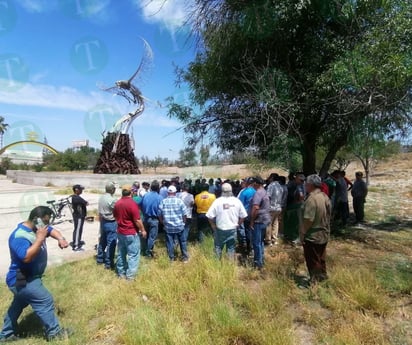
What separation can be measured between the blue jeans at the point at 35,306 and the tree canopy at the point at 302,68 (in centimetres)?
526

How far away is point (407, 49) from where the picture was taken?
6516mm

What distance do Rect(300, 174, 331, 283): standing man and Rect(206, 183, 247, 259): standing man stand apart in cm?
135

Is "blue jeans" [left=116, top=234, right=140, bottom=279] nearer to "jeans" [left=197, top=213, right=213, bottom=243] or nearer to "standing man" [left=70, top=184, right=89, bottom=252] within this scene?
"jeans" [left=197, top=213, right=213, bottom=243]

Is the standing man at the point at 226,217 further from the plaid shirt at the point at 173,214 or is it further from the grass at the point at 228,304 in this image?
the plaid shirt at the point at 173,214

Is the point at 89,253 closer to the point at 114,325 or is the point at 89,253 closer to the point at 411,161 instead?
the point at 114,325

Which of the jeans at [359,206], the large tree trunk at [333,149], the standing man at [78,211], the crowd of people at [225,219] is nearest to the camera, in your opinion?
the crowd of people at [225,219]

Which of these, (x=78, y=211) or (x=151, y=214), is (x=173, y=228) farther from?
(x=78, y=211)

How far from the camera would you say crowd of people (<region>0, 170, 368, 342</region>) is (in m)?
4.02

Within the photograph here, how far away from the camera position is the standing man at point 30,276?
12.8 feet

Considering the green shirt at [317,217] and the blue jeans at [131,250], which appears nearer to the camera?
the green shirt at [317,217]

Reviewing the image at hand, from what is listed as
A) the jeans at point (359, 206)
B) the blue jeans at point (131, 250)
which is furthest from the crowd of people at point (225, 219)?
the jeans at point (359, 206)

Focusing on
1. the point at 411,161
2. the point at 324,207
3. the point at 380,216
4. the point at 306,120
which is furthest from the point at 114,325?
the point at 411,161

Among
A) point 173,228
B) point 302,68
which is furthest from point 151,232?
point 302,68

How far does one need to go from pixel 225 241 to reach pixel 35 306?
3325 mm
